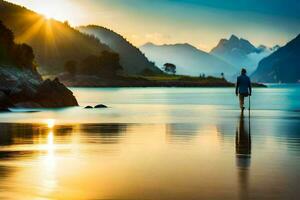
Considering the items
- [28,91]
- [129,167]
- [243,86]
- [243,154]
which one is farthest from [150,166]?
[28,91]

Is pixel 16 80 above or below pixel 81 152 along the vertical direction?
above

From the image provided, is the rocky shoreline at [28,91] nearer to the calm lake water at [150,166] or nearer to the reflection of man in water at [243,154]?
the reflection of man in water at [243,154]

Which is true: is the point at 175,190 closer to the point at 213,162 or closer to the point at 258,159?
the point at 213,162

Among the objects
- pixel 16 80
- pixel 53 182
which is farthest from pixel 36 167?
pixel 16 80

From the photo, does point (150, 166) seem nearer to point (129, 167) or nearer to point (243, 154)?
point (129, 167)

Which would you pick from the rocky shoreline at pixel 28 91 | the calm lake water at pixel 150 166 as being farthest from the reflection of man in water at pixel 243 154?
the rocky shoreline at pixel 28 91

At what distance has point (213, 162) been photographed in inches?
679

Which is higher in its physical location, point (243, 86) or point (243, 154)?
point (243, 86)

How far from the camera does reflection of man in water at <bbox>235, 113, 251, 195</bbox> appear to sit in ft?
45.9

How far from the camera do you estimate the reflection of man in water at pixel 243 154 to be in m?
14.0

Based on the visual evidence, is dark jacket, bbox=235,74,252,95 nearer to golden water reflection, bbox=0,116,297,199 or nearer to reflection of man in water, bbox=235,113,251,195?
reflection of man in water, bbox=235,113,251,195

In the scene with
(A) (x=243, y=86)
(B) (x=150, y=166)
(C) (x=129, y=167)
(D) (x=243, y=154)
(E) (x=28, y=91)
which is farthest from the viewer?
(E) (x=28, y=91)

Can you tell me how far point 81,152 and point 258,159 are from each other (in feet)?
19.2

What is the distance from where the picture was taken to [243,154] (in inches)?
762
